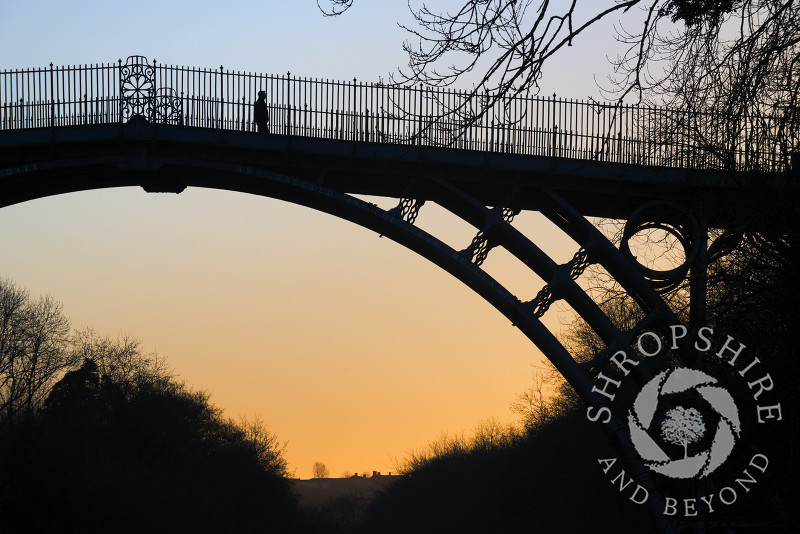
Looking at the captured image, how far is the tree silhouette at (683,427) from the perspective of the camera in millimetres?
19531

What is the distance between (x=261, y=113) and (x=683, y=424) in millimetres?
8854

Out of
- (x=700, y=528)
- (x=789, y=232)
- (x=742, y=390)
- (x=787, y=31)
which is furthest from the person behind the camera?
(x=700, y=528)

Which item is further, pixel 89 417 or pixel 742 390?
pixel 89 417

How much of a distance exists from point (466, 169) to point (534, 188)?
4.17 feet

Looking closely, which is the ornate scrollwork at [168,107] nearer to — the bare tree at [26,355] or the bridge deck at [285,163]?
the bridge deck at [285,163]

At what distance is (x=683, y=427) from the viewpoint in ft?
67.2

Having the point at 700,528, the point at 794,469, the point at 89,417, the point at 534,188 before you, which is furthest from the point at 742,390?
the point at 89,417

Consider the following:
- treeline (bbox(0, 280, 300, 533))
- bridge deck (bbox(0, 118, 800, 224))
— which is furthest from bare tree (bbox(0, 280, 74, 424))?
bridge deck (bbox(0, 118, 800, 224))

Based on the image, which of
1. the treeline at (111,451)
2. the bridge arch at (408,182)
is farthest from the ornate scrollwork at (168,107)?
the treeline at (111,451)

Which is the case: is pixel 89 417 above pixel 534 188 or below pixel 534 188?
above

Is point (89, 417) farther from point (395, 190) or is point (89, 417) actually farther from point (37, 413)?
point (395, 190)

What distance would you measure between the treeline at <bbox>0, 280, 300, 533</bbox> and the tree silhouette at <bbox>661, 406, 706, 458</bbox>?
21948 mm

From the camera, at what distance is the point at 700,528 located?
67.1 ft

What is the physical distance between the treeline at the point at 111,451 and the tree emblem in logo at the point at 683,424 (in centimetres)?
2109
